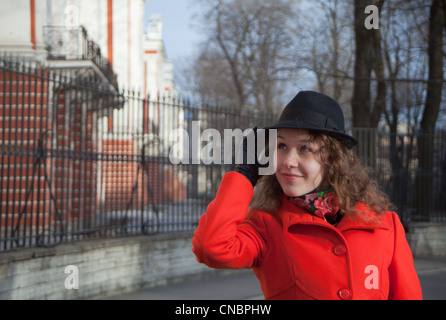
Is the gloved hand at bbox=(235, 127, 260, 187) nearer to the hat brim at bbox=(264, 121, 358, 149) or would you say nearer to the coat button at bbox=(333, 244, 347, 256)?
the hat brim at bbox=(264, 121, 358, 149)

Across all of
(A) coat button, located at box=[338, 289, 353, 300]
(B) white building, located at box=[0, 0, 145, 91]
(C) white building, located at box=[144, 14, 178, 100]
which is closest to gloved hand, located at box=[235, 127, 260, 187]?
(A) coat button, located at box=[338, 289, 353, 300]

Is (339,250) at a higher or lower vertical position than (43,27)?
lower

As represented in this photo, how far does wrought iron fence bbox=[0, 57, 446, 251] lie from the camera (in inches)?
272

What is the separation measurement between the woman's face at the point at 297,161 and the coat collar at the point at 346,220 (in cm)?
8

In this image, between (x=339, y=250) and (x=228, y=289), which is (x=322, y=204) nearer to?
(x=339, y=250)

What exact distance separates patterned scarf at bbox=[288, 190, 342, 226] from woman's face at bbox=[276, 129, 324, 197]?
3 cm

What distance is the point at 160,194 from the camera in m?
8.75

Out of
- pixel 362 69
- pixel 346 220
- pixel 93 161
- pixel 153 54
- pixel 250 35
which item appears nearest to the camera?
pixel 346 220

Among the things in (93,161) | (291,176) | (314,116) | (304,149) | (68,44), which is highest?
(68,44)

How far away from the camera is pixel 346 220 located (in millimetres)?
2143

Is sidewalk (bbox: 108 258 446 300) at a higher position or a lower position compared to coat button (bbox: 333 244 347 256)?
lower

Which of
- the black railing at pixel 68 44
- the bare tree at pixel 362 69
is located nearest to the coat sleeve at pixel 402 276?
the bare tree at pixel 362 69

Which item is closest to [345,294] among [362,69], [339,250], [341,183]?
[339,250]

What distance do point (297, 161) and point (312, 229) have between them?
0.29 meters
